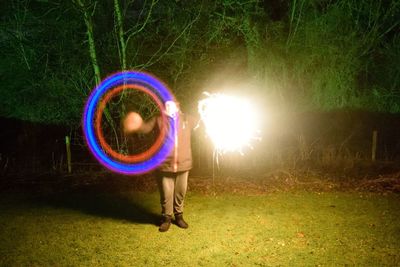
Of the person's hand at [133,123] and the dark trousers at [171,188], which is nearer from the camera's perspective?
the person's hand at [133,123]

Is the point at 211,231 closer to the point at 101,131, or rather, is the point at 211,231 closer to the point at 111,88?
the point at 111,88

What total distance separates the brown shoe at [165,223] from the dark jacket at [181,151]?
78 centimetres

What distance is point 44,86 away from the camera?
10617mm

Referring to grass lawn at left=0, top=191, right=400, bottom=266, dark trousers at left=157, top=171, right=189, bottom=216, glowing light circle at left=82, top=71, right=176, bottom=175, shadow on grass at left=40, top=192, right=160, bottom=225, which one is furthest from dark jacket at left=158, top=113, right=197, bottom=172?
glowing light circle at left=82, top=71, right=176, bottom=175

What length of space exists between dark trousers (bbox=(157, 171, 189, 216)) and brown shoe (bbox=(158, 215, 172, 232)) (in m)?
0.06

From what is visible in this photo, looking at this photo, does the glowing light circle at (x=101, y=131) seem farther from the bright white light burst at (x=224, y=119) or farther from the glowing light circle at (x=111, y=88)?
the bright white light burst at (x=224, y=119)

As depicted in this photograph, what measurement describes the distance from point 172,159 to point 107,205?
7.90ft

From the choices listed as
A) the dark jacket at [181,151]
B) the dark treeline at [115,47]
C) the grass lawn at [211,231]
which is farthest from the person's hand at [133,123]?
the dark treeline at [115,47]

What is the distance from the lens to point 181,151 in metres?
5.62

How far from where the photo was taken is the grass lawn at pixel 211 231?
490 cm

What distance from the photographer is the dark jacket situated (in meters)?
5.56

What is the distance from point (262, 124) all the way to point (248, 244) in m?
11.3

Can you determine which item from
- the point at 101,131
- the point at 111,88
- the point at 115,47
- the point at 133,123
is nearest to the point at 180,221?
the point at 133,123

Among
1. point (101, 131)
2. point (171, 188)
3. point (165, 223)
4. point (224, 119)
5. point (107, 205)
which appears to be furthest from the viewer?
point (101, 131)
